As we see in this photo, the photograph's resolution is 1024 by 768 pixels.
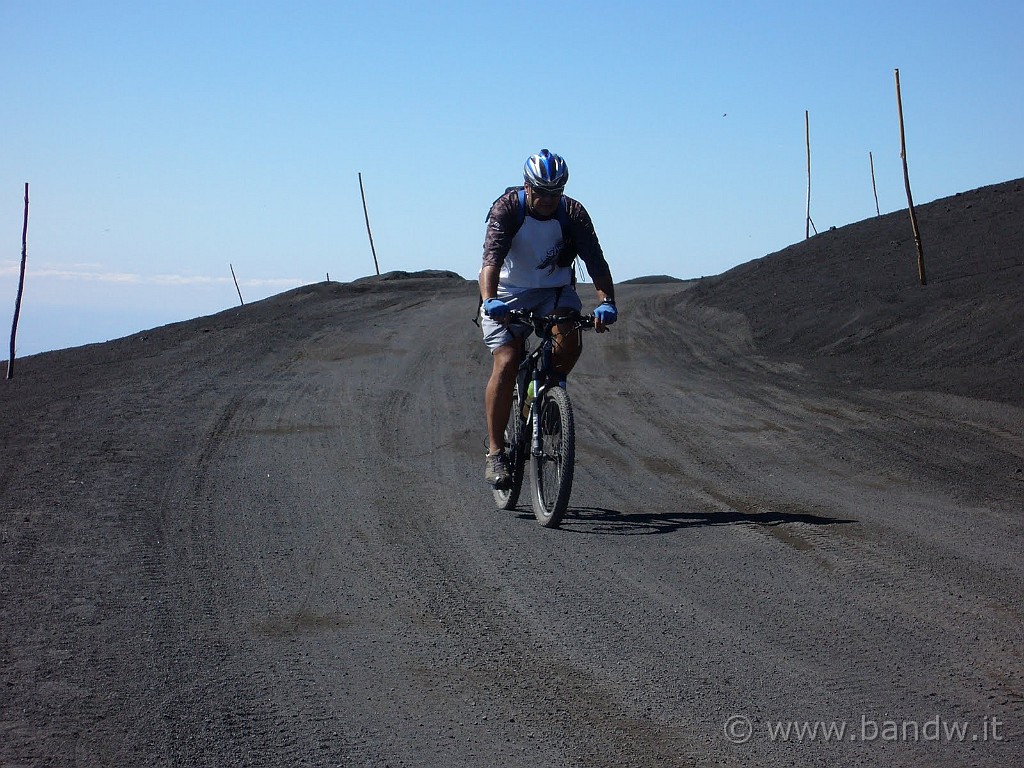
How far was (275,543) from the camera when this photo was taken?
5730 millimetres

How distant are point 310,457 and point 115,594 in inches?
138

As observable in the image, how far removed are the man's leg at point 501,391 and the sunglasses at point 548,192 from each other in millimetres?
948

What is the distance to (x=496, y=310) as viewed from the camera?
6.14m

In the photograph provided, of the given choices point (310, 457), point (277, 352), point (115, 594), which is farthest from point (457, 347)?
point (115, 594)

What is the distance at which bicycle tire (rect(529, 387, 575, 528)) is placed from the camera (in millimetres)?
6059

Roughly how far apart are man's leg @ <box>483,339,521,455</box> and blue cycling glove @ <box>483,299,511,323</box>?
481 millimetres

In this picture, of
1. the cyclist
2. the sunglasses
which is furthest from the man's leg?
the sunglasses

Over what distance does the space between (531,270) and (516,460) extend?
122cm

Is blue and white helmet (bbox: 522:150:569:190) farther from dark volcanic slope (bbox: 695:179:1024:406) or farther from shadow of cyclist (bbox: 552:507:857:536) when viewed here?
dark volcanic slope (bbox: 695:179:1024:406)

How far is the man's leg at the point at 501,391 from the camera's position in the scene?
21.8 feet

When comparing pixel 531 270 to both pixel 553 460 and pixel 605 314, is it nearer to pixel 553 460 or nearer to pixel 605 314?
pixel 605 314

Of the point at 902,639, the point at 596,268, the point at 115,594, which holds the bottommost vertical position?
the point at 902,639

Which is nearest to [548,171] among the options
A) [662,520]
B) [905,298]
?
[662,520]

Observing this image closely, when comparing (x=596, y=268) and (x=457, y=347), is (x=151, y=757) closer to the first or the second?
(x=596, y=268)
